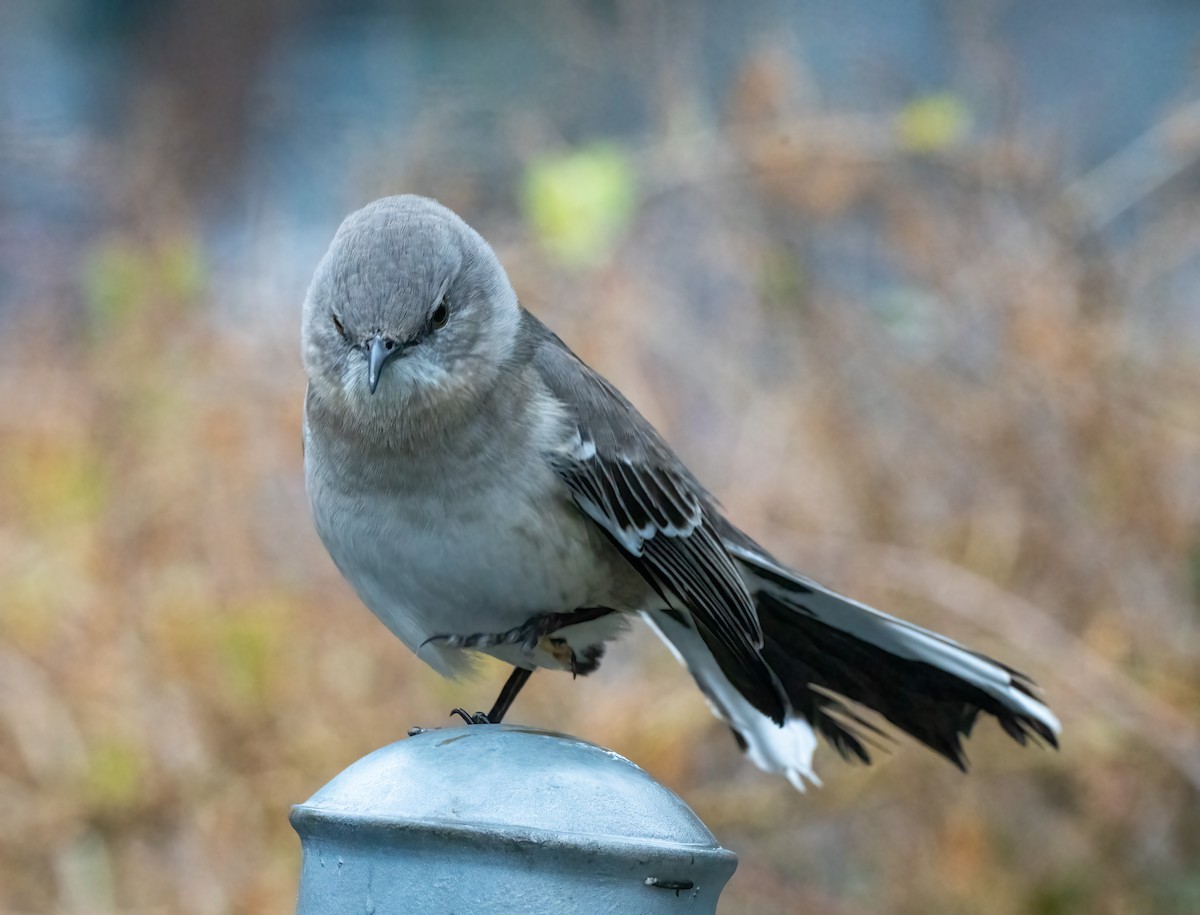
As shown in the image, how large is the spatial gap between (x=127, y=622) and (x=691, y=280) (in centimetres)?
258

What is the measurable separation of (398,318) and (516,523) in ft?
1.55

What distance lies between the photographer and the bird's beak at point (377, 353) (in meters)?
3.09

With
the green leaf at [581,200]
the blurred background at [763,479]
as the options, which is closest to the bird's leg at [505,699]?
the blurred background at [763,479]

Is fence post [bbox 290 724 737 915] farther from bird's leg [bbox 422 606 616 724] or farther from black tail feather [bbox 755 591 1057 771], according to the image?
black tail feather [bbox 755 591 1057 771]

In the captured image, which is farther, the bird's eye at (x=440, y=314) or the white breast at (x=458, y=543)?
the bird's eye at (x=440, y=314)

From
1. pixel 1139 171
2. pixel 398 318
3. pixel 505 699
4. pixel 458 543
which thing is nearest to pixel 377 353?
pixel 398 318

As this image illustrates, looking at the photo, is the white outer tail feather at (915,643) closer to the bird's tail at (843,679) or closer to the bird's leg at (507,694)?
the bird's tail at (843,679)

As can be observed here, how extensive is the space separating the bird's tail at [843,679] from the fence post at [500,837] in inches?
49.7

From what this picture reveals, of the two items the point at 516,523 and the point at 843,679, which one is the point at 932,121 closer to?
the point at 843,679

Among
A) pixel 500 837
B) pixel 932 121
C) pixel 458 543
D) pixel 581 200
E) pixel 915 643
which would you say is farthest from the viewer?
pixel 581 200

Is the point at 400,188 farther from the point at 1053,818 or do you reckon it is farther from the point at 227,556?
the point at 1053,818

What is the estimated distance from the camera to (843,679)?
11.4 ft

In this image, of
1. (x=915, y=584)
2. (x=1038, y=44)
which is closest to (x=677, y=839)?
(x=915, y=584)

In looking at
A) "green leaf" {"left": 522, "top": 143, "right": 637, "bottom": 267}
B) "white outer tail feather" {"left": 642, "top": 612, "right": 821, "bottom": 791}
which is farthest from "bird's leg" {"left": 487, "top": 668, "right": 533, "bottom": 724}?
"green leaf" {"left": 522, "top": 143, "right": 637, "bottom": 267}
